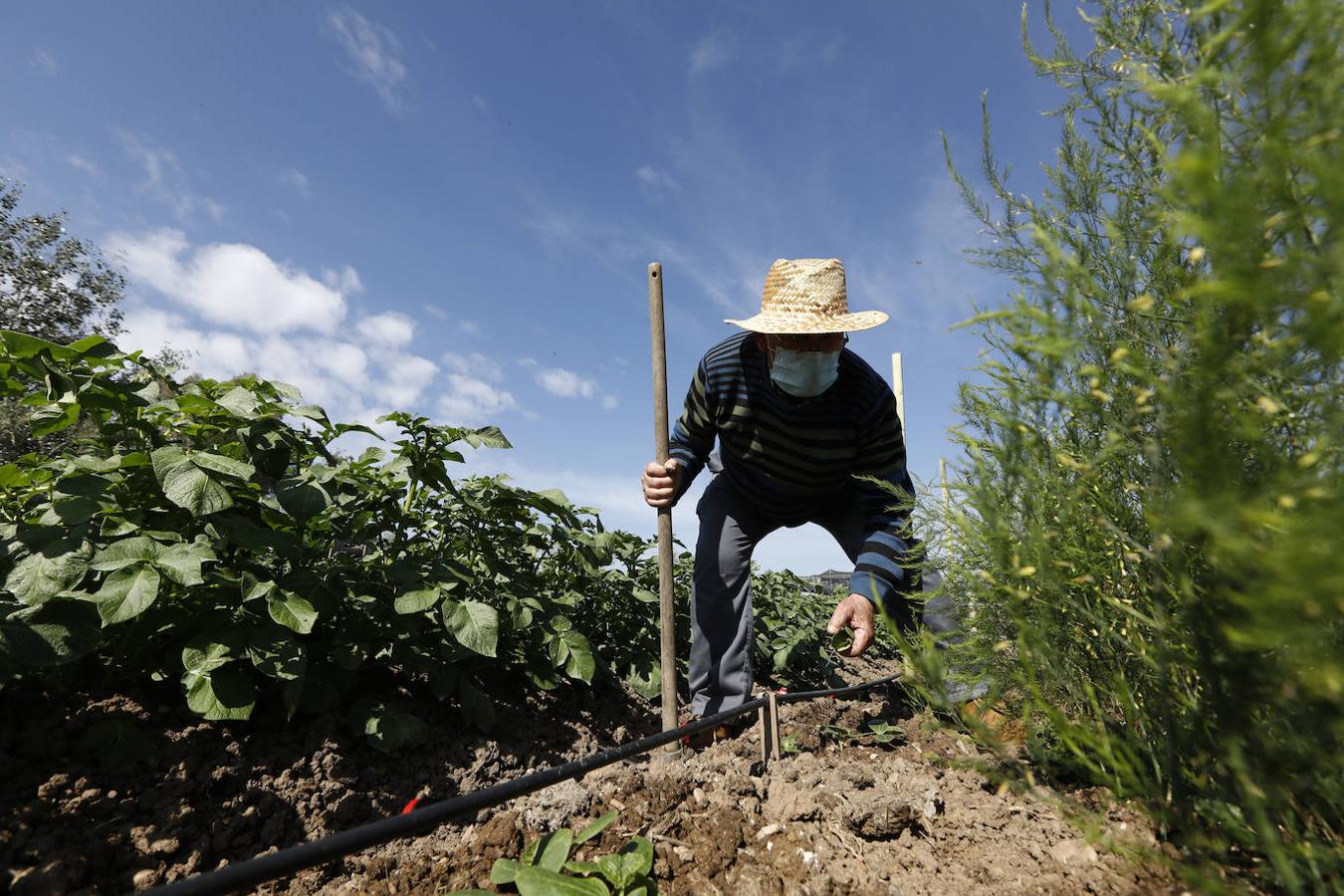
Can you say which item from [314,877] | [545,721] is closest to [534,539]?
[545,721]

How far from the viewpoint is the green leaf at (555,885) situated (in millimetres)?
1430

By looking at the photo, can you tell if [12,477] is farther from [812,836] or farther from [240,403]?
[812,836]

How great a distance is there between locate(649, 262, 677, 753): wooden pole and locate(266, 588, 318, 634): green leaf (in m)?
1.39

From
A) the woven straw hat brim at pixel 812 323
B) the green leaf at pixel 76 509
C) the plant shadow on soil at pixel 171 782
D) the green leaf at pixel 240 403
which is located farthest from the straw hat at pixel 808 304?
the green leaf at pixel 76 509

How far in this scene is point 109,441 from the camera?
2.12m

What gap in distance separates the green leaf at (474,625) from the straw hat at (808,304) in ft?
5.18

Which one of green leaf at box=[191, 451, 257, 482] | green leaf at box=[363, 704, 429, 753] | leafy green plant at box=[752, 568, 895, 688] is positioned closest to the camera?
green leaf at box=[191, 451, 257, 482]

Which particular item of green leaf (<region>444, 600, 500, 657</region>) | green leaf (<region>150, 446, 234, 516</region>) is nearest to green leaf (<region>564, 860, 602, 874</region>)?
green leaf (<region>444, 600, 500, 657</region>)

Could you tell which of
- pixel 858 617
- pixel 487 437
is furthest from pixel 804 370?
pixel 487 437

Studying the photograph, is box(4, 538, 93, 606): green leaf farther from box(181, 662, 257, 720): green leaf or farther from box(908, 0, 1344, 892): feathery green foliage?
box(908, 0, 1344, 892): feathery green foliage

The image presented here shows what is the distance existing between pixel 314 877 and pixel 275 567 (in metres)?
0.97

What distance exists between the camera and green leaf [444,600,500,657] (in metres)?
2.13

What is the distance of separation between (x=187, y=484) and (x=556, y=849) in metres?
1.33

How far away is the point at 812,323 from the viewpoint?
2.96 m
